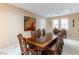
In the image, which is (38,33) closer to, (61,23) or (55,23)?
(55,23)

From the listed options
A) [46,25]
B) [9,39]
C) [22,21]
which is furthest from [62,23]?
[9,39]

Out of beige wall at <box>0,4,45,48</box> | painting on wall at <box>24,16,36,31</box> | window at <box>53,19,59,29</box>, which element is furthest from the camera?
window at <box>53,19,59,29</box>

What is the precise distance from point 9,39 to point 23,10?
0.81 m

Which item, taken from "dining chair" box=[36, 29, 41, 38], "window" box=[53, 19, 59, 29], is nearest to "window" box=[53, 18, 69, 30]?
"window" box=[53, 19, 59, 29]

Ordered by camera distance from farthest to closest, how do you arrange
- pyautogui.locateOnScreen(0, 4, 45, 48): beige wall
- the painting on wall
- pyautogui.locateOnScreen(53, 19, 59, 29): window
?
pyautogui.locateOnScreen(53, 19, 59, 29): window
the painting on wall
pyautogui.locateOnScreen(0, 4, 45, 48): beige wall

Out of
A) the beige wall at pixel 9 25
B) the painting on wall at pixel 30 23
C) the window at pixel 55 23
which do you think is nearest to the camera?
the beige wall at pixel 9 25

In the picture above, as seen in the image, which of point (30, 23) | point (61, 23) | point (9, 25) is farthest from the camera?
point (61, 23)

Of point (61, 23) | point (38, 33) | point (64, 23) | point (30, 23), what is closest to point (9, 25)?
point (30, 23)

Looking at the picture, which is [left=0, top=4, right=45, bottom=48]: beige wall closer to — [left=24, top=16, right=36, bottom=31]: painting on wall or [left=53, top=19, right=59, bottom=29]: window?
[left=24, top=16, right=36, bottom=31]: painting on wall

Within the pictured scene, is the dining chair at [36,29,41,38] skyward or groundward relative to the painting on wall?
groundward

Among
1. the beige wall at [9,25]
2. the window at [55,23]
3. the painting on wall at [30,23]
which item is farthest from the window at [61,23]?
the beige wall at [9,25]

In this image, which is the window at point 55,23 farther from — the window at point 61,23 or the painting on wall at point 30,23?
the painting on wall at point 30,23

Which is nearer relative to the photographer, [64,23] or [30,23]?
[30,23]

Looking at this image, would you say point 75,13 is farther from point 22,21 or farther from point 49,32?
point 22,21
